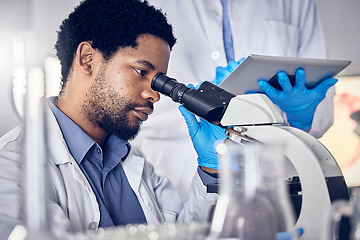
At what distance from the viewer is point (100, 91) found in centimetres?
158

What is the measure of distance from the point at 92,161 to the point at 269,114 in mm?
805

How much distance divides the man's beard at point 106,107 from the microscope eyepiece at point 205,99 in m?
0.37

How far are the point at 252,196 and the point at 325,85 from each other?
1.13 m

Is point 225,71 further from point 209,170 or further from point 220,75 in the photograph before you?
point 209,170

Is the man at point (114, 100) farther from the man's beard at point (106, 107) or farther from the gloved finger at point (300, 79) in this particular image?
the gloved finger at point (300, 79)

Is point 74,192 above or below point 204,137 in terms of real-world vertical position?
below

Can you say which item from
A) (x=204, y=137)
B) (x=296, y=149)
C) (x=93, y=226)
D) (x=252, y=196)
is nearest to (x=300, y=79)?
(x=204, y=137)

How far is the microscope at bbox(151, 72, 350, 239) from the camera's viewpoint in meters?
0.88

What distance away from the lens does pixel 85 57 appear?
1.60m

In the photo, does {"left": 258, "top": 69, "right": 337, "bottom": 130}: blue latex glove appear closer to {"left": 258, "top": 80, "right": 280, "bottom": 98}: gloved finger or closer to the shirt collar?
{"left": 258, "top": 80, "right": 280, "bottom": 98}: gloved finger

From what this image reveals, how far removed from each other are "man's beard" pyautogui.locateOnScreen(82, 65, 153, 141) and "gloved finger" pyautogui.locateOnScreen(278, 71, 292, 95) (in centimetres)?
50

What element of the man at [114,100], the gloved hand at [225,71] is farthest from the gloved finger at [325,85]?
the man at [114,100]

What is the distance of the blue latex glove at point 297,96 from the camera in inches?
59.0

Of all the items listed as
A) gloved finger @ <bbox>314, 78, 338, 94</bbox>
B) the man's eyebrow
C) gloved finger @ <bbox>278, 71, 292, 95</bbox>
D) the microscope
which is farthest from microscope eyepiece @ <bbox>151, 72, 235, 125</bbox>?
gloved finger @ <bbox>314, 78, 338, 94</bbox>
